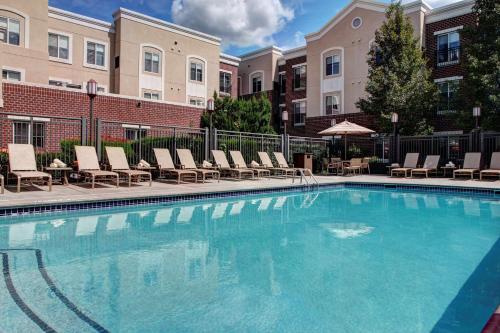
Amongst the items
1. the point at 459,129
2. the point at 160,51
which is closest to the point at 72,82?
the point at 160,51

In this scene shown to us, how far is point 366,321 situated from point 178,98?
24459 mm

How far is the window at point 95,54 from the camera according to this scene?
22.7m

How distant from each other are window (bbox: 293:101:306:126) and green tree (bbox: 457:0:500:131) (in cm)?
1290

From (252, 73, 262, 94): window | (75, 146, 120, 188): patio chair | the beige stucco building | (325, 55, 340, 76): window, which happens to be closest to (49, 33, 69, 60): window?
the beige stucco building

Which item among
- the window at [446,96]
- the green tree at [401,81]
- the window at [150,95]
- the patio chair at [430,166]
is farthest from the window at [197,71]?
the patio chair at [430,166]

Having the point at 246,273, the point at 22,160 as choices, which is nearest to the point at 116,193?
the point at 22,160

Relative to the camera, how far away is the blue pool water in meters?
2.90

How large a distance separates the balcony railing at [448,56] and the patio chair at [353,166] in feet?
25.5

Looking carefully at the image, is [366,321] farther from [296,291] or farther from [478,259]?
[478,259]

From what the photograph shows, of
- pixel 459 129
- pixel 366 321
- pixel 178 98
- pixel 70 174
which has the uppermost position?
pixel 178 98

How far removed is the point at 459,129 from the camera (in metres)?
19.3

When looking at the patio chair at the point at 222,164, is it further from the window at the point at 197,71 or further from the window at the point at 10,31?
the window at the point at 197,71

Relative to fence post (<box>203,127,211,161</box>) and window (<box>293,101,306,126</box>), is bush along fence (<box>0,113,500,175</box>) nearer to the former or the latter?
fence post (<box>203,127,211,161</box>)

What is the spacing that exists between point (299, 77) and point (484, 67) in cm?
1439
